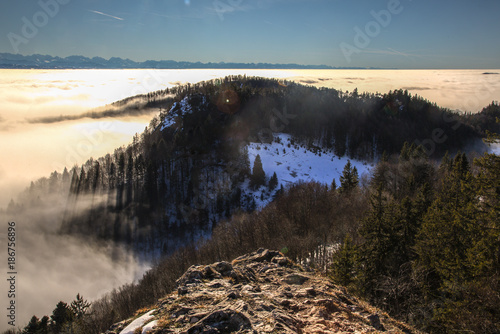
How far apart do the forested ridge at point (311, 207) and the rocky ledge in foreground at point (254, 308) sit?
6691mm

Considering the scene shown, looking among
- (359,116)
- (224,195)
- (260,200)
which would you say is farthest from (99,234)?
(359,116)

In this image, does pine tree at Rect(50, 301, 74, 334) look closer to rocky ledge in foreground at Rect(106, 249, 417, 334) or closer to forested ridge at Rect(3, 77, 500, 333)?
forested ridge at Rect(3, 77, 500, 333)

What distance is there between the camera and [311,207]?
59.8 m

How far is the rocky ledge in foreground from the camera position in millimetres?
9305

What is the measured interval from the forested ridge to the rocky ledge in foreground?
6691mm

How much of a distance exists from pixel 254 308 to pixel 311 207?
169 ft

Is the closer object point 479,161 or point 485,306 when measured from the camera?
point 485,306

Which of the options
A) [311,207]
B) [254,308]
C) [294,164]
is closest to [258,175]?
[294,164]

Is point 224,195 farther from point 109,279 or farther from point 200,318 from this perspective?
point 200,318

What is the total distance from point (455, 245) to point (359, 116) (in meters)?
191

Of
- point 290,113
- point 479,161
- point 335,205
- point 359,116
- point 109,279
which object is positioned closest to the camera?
point 479,161

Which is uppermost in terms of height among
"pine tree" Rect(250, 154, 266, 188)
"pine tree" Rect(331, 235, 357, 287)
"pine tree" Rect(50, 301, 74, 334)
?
"pine tree" Rect(331, 235, 357, 287)

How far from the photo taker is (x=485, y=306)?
12586 millimetres

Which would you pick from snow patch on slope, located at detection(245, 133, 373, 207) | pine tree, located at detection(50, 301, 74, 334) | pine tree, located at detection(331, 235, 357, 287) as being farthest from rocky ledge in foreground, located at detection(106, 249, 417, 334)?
snow patch on slope, located at detection(245, 133, 373, 207)
